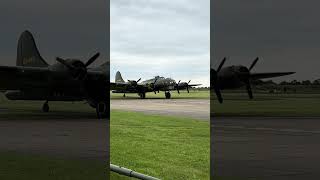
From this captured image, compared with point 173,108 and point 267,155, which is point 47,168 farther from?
point 173,108

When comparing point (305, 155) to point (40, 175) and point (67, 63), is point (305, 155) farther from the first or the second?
point (67, 63)

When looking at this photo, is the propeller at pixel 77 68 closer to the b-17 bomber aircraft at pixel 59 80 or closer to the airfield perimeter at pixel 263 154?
the b-17 bomber aircraft at pixel 59 80

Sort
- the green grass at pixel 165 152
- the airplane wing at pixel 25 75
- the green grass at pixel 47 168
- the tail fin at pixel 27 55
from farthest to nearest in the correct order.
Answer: the tail fin at pixel 27 55 < the airplane wing at pixel 25 75 < the green grass at pixel 165 152 < the green grass at pixel 47 168

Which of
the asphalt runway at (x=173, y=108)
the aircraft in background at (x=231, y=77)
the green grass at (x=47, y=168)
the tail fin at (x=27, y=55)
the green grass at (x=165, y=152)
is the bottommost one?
the green grass at (x=165, y=152)

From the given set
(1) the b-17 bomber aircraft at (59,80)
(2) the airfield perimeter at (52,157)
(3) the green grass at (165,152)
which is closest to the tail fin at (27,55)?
(1) the b-17 bomber aircraft at (59,80)

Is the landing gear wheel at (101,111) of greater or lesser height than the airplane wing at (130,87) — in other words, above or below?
below

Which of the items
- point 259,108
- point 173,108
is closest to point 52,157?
point 173,108

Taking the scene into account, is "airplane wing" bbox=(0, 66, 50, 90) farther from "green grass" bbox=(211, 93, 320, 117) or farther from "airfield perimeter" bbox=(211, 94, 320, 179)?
"airfield perimeter" bbox=(211, 94, 320, 179)

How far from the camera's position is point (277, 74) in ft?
32.9

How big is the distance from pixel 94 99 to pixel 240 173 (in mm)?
16649

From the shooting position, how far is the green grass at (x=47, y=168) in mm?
7578

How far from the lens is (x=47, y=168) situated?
27.5 ft

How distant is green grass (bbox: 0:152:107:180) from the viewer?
298 inches

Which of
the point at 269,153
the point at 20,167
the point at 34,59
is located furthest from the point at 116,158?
the point at 34,59
